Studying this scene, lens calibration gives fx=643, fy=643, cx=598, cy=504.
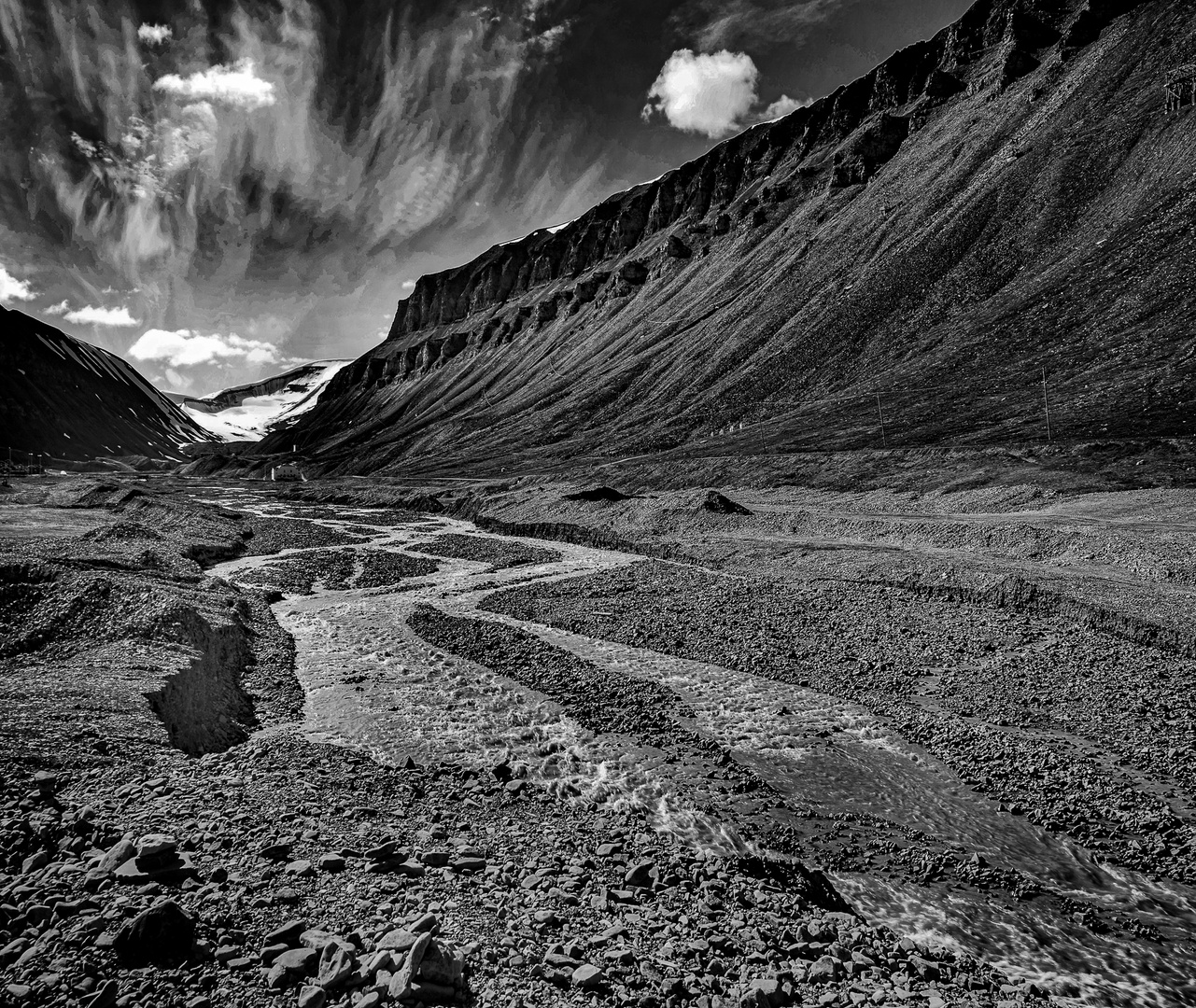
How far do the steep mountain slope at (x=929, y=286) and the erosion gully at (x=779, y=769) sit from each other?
2286 inches

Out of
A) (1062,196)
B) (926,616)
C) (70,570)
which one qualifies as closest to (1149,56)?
(1062,196)

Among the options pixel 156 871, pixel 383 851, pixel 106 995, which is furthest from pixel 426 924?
pixel 156 871

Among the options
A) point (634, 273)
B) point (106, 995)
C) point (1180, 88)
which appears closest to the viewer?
point (106, 995)

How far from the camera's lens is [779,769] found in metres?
14.4

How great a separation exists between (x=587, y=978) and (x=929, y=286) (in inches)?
4699

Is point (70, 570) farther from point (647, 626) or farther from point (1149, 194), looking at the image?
point (1149, 194)

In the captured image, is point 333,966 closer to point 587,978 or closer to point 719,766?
point 587,978

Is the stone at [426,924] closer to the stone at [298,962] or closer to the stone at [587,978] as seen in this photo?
the stone at [298,962]

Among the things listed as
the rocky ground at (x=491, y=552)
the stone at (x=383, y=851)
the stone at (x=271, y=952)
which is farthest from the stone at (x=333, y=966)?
the rocky ground at (x=491, y=552)

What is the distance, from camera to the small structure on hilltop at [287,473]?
165625mm

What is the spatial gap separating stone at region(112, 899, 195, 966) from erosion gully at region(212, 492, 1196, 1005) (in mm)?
7224

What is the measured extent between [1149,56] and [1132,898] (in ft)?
517

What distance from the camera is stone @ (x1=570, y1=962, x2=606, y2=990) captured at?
279 inches

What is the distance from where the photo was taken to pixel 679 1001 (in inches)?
276
